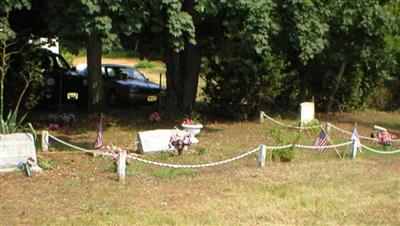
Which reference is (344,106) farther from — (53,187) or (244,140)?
(53,187)

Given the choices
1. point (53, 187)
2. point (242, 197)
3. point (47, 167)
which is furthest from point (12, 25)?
point (242, 197)

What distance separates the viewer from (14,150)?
10367 millimetres

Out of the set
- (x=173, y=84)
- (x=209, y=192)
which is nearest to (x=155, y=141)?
(x=209, y=192)

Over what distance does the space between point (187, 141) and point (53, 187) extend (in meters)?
3.53

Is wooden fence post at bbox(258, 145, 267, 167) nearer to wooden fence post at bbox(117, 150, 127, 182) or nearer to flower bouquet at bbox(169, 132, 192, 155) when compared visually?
flower bouquet at bbox(169, 132, 192, 155)

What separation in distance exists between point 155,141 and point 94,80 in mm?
5862

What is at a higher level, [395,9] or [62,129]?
[395,9]

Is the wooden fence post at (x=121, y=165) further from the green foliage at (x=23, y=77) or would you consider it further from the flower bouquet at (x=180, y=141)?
the green foliage at (x=23, y=77)

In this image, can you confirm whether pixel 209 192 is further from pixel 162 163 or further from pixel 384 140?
pixel 384 140

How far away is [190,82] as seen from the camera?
18.8 m

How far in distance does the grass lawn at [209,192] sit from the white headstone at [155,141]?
0.75 ft

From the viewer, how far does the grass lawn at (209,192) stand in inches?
321

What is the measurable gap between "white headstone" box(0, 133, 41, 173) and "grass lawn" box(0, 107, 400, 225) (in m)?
0.26

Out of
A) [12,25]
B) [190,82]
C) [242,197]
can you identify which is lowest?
[242,197]
